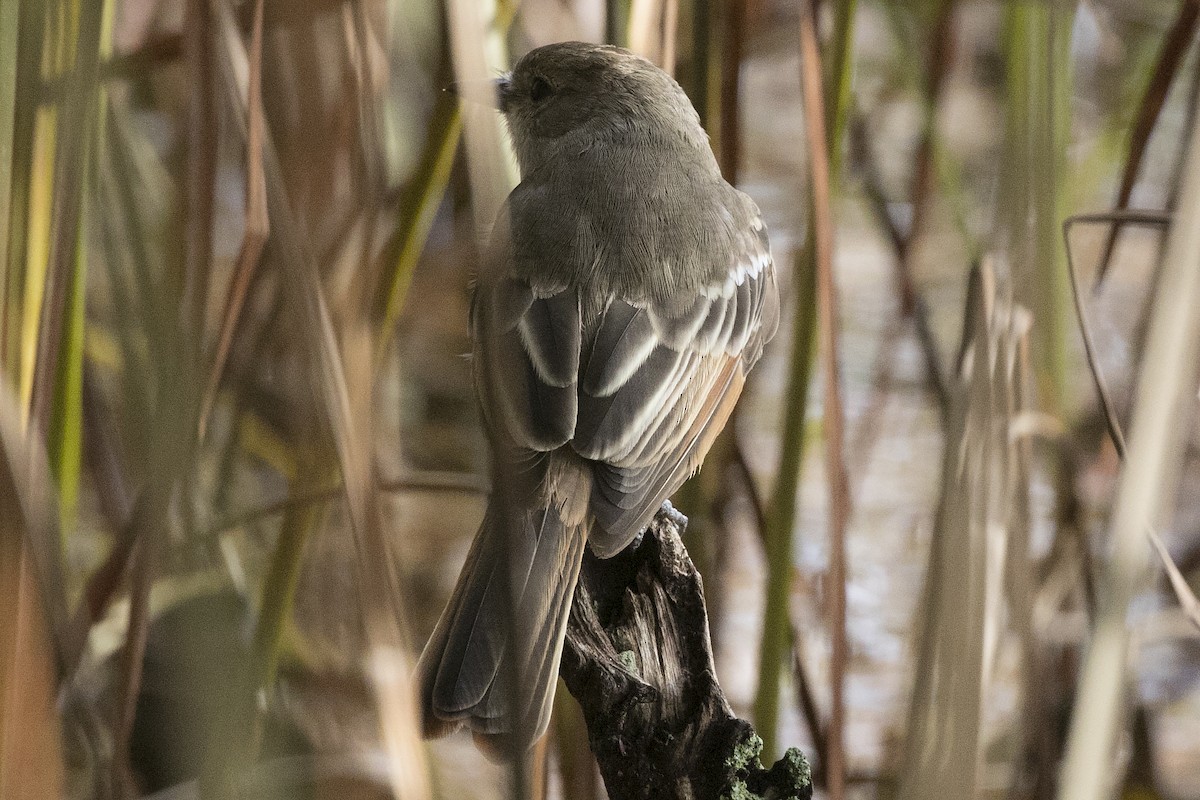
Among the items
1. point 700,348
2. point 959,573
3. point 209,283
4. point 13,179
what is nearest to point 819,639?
point 700,348

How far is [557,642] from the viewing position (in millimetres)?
1812

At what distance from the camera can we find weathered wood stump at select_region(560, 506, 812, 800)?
1.74m

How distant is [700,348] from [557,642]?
0.87m

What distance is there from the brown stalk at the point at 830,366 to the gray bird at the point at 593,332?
309mm

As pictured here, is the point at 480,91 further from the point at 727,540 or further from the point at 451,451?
the point at 451,451

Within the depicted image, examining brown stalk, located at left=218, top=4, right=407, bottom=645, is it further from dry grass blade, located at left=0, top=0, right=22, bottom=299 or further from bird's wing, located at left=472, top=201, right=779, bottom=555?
bird's wing, located at left=472, top=201, right=779, bottom=555

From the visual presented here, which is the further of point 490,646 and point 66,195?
point 490,646

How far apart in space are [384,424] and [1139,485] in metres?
2.68

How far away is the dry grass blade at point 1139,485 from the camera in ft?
4.15

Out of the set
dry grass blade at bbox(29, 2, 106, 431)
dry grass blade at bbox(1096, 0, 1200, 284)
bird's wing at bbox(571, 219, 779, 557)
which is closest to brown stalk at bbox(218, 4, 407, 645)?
dry grass blade at bbox(29, 2, 106, 431)

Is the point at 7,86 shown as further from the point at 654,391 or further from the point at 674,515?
the point at 674,515

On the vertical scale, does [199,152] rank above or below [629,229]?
above

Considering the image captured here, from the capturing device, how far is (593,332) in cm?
231

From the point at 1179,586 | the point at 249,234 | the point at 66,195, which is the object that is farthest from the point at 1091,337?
the point at 66,195
